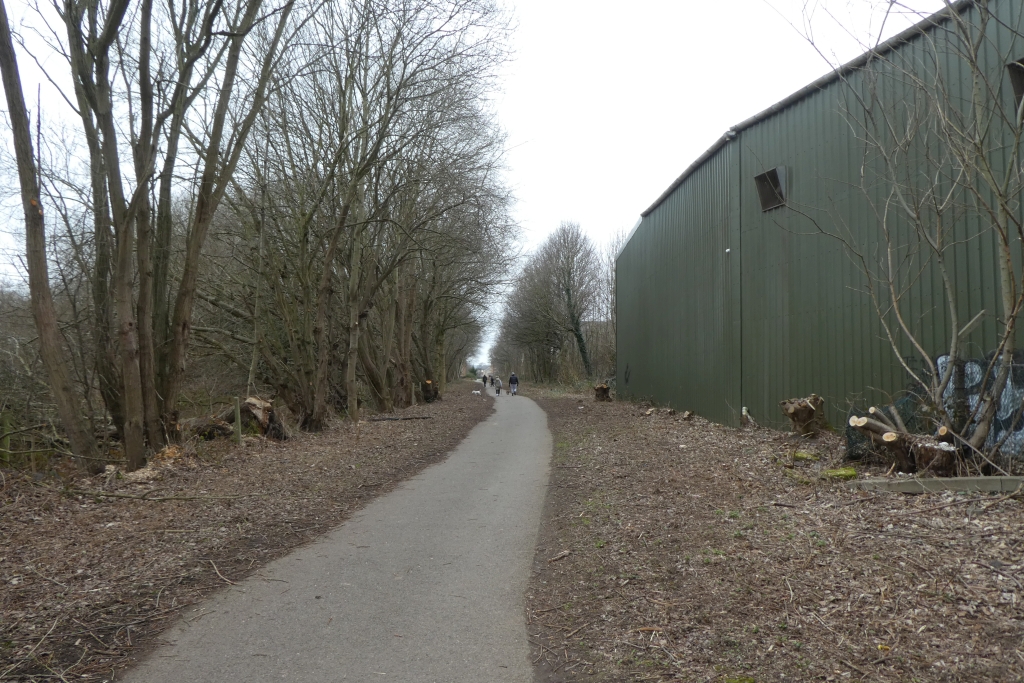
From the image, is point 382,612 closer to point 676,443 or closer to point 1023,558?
point 1023,558

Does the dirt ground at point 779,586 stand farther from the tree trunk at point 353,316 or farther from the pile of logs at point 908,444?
the tree trunk at point 353,316

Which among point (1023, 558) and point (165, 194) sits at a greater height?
point (165, 194)

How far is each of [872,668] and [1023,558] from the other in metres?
2.05

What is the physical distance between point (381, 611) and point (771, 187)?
1202cm

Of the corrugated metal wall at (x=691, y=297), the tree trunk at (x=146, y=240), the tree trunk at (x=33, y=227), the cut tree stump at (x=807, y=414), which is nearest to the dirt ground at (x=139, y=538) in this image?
the tree trunk at (x=146, y=240)

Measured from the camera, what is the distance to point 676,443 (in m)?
13.3

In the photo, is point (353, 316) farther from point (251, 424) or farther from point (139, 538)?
point (139, 538)

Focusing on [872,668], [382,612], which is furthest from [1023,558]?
[382,612]

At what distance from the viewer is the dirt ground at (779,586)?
4.05 m

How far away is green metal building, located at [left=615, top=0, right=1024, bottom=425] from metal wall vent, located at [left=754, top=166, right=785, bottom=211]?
0.05 meters

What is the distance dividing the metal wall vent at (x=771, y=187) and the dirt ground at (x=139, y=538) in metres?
8.06

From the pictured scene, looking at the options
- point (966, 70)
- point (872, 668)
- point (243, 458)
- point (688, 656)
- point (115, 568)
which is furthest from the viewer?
point (243, 458)

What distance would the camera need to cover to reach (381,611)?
5.18 m

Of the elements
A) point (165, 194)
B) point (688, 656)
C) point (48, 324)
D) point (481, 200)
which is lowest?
point (688, 656)
